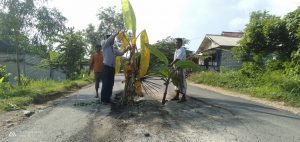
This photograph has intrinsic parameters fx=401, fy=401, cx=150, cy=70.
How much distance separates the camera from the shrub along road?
604cm

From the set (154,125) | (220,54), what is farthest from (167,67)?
(220,54)

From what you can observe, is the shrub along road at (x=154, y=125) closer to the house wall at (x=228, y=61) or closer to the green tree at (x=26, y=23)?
the green tree at (x=26, y=23)

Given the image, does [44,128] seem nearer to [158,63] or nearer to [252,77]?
[158,63]

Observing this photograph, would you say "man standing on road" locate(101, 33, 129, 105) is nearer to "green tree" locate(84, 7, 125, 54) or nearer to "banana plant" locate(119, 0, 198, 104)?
"banana plant" locate(119, 0, 198, 104)

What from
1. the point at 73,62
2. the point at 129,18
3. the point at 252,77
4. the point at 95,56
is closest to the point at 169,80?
the point at 129,18

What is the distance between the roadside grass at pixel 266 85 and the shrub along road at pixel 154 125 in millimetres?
4861

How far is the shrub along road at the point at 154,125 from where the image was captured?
6.04m

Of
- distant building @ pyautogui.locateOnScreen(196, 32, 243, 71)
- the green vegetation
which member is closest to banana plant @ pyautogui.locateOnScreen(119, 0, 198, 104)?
the green vegetation

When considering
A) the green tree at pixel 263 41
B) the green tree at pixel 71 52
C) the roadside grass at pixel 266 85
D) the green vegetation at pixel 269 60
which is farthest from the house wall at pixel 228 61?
the green tree at pixel 71 52

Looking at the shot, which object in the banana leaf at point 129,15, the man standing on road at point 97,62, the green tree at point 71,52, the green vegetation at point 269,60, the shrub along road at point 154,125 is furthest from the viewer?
the green tree at point 71,52

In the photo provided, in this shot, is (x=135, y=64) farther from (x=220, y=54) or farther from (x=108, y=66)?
(x=220, y=54)

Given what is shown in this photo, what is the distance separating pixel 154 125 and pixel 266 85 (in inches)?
421

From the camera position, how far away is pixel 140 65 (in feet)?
31.7

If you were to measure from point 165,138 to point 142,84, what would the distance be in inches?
165
